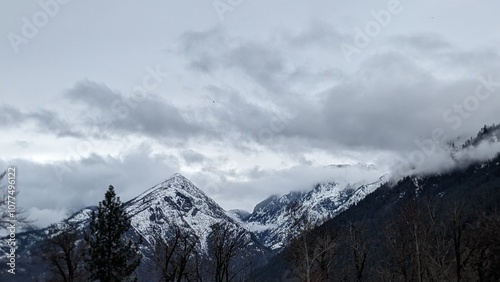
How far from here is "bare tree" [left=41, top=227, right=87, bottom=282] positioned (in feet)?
167

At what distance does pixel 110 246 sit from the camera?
48.8 metres

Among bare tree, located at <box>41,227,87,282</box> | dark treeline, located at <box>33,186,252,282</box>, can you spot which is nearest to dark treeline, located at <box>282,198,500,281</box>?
dark treeline, located at <box>33,186,252,282</box>

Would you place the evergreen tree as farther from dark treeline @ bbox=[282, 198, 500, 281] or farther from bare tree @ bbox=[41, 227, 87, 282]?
dark treeline @ bbox=[282, 198, 500, 281]

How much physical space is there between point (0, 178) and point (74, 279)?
3186cm

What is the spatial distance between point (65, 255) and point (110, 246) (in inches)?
229

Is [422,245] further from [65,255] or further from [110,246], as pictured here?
[65,255]

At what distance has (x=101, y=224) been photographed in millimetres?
49219

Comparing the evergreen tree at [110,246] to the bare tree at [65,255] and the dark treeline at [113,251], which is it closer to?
the dark treeline at [113,251]

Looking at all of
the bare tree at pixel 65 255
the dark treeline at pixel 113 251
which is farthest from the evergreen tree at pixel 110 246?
Answer: the bare tree at pixel 65 255

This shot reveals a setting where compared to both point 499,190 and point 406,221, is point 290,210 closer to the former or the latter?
point 406,221

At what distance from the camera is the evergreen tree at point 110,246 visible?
47719mm

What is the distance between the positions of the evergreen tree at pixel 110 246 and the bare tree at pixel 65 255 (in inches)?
85.6

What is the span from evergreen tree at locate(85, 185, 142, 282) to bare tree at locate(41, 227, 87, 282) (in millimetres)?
2174

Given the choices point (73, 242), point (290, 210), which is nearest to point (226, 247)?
point (290, 210)
